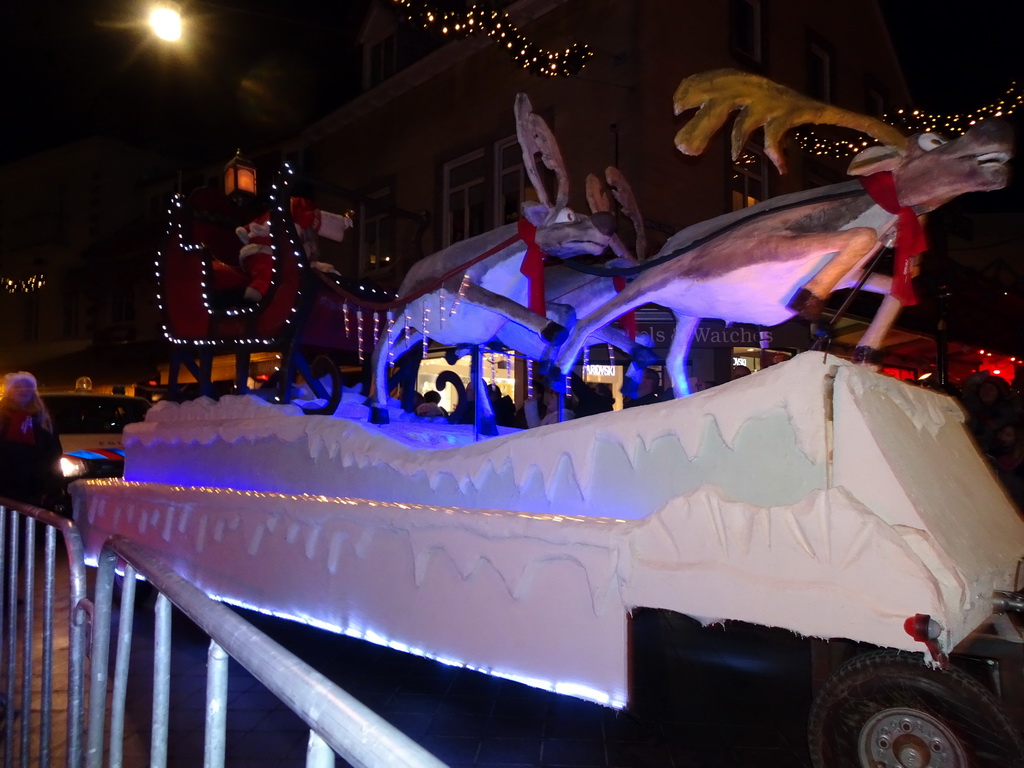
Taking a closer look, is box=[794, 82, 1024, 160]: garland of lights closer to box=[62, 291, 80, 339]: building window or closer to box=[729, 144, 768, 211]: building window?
box=[729, 144, 768, 211]: building window

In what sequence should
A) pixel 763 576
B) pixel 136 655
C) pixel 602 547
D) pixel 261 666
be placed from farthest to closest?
pixel 136 655
pixel 602 547
pixel 763 576
pixel 261 666

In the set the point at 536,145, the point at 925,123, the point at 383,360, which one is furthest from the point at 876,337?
the point at 925,123

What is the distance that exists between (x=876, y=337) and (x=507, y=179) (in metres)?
8.68

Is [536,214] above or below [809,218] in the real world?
above

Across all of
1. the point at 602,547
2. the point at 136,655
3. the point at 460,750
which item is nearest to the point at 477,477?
the point at 602,547

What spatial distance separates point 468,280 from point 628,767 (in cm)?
255

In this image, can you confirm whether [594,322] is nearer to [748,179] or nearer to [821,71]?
[748,179]

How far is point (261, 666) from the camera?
1025mm

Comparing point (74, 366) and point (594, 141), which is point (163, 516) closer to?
point (594, 141)

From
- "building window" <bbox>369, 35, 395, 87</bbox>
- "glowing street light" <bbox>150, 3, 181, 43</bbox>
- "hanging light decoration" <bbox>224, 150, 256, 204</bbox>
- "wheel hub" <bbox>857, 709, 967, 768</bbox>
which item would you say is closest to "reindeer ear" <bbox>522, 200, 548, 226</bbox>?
"wheel hub" <bbox>857, 709, 967, 768</bbox>

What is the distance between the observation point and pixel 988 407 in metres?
4.77

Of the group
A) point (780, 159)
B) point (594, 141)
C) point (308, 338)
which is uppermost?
point (594, 141)

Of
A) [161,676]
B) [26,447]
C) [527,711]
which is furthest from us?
[26,447]

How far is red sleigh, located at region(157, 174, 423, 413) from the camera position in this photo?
4.55 meters
